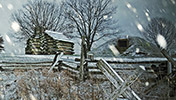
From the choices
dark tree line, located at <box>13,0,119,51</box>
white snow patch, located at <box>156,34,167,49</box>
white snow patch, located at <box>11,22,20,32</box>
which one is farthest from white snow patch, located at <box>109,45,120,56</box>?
white snow patch, located at <box>11,22,20,32</box>

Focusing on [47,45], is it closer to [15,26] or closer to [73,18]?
[73,18]

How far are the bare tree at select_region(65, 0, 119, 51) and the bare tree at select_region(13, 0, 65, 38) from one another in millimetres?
2468

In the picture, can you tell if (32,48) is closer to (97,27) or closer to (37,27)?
(37,27)

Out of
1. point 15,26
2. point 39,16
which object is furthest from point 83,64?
point 15,26

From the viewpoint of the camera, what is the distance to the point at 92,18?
24906mm

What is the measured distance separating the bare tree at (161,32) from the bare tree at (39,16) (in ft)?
48.5

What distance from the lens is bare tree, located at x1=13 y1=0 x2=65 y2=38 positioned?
26.0 m

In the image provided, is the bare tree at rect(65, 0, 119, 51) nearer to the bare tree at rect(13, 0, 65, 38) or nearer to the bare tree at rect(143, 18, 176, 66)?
the bare tree at rect(13, 0, 65, 38)

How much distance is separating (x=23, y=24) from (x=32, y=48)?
9998 mm

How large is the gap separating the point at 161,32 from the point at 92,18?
11.9m

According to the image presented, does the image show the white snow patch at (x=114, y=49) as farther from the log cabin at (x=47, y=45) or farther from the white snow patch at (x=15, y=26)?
the white snow patch at (x=15, y=26)

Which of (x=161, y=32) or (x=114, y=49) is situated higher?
(x=161, y=32)

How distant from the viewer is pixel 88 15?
82.2ft

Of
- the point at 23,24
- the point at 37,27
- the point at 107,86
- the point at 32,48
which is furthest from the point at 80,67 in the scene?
the point at 23,24
